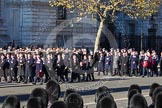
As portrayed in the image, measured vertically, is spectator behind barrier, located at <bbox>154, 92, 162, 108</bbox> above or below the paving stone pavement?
above

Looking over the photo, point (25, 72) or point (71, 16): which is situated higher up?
point (71, 16)

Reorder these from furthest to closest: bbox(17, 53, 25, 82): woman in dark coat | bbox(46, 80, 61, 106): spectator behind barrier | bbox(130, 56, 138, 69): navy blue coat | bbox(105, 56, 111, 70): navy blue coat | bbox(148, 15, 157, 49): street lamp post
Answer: bbox(148, 15, 157, 49): street lamp post
bbox(105, 56, 111, 70): navy blue coat
bbox(130, 56, 138, 69): navy blue coat
bbox(17, 53, 25, 82): woman in dark coat
bbox(46, 80, 61, 106): spectator behind barrier

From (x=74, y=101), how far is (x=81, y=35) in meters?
34.6

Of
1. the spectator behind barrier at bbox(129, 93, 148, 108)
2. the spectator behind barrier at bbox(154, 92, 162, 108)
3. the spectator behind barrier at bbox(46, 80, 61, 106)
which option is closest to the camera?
the spectator behind barrier at bbox(129, 93, 148, 108)

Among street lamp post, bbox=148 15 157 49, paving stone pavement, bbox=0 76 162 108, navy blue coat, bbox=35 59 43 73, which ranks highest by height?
street lamp post, bbox=148 15 157 49

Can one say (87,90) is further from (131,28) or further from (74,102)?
(131,28)

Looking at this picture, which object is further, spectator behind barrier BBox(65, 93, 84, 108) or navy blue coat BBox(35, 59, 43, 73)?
navy blue coat BBox(35, 59, 43, 73)

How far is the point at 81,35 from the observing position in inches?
1790

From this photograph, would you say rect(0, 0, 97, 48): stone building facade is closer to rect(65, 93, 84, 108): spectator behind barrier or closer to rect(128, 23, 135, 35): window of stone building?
rect(128, 23, 135, 35): window of stone building

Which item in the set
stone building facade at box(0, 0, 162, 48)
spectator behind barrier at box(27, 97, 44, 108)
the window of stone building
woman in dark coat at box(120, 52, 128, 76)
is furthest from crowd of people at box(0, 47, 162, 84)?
the window of stone building

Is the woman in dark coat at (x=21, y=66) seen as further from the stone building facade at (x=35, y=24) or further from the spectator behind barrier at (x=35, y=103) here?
the stone building facade at (x=35, y=24)

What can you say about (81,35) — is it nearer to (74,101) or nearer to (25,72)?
(25,72)

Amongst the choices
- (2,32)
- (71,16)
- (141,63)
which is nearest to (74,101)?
(141,63)

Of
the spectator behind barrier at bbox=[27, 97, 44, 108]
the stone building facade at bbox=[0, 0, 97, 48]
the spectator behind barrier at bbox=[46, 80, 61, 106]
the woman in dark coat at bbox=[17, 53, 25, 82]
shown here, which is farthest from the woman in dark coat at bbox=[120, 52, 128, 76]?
the spectator behind barrier at bbox=[27, 97, 44, 108]
